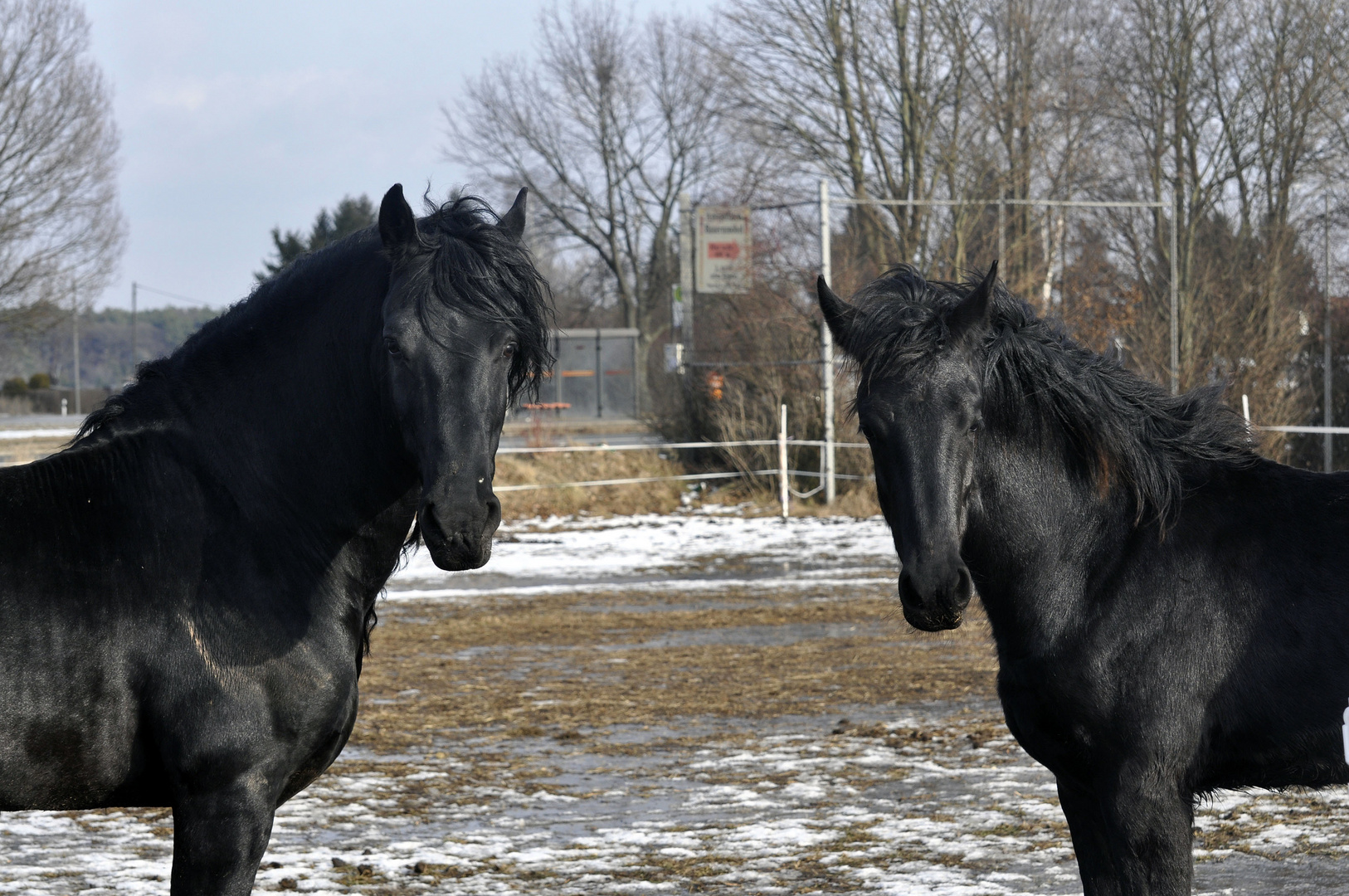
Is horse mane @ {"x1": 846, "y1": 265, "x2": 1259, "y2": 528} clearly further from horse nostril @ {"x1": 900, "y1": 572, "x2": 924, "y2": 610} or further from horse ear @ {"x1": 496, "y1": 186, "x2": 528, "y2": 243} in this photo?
horse ear @ {"x1": 496, "y1": 186, "x2": 528, "y2": 243}

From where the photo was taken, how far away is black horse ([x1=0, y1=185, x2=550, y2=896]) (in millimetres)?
2719

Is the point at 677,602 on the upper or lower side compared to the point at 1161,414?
lower

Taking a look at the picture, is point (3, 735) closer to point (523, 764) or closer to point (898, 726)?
→ point (523, 764)

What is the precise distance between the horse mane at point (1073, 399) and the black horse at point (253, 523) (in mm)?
981

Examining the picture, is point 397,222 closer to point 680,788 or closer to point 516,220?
point 516,220

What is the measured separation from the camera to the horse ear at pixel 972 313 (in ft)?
9.82

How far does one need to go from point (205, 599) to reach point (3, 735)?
0.52 meters

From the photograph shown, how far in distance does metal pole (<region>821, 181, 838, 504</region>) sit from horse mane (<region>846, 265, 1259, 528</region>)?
13648 mm

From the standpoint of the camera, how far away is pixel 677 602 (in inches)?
426

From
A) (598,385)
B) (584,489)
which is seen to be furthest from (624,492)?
(598,385)

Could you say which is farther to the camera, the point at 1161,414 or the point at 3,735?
the point at 1161,414

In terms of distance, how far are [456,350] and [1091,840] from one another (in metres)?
2.10

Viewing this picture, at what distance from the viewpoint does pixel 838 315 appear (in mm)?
3242

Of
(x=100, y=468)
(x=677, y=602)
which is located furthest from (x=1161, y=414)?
(x=677, y=602)
